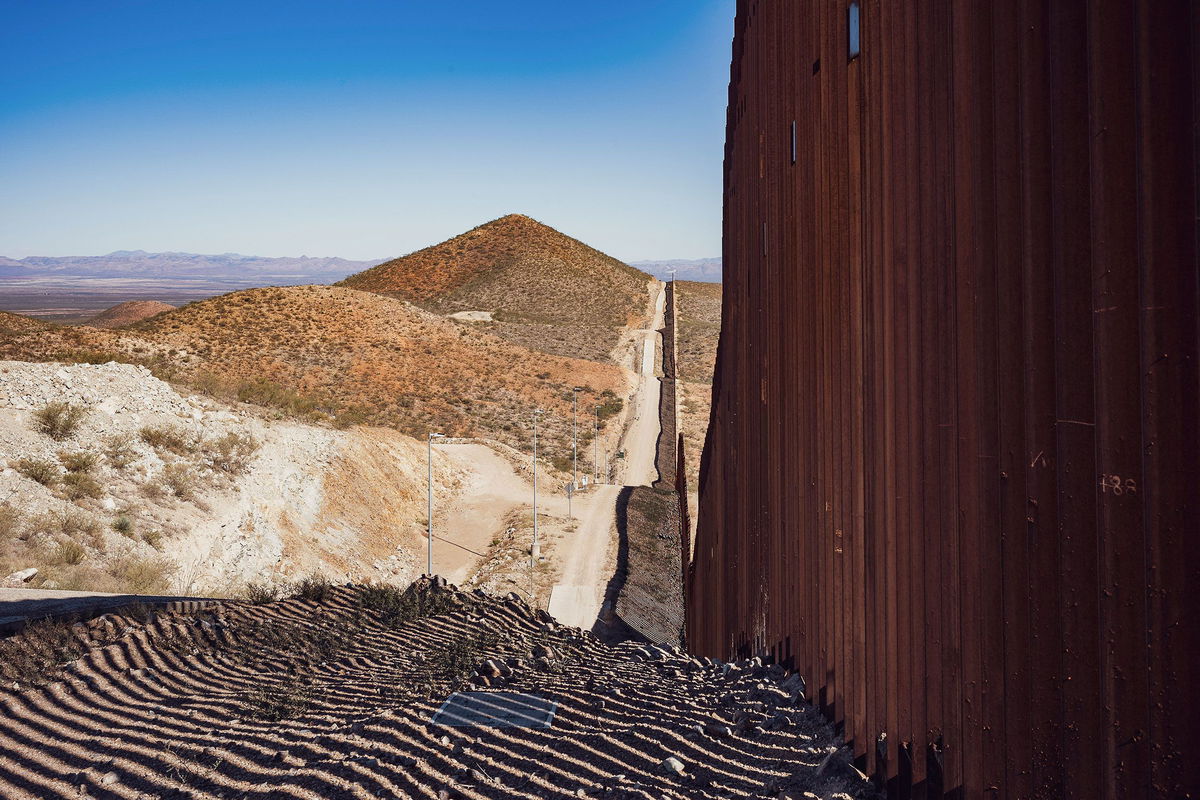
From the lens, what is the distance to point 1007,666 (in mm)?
2861

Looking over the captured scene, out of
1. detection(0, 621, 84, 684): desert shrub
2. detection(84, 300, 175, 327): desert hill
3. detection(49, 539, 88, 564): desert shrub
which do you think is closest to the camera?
detection(0, 621, 84, 684): desert shrub

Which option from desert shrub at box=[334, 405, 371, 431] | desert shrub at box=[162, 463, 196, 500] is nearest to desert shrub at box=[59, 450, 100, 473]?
desert shrub at box=[162, 463, 196, 500]

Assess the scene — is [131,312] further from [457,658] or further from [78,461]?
[457,658]

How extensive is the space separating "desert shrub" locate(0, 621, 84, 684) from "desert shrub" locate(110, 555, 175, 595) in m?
7.09

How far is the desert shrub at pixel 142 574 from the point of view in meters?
17.7

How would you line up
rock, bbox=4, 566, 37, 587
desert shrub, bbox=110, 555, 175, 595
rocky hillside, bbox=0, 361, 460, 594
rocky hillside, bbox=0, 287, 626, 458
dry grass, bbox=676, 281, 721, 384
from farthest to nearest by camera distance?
dry grass, bbox=676, 281, 721, 384 → rocky hillside, bbox=0, 287, 626, 458 → rocky hillside, bbox=0, 361, 460, 594 → desert shrub, bbox=110, 555, 175, 595 → rock, bbox=4, 566, 37, 587

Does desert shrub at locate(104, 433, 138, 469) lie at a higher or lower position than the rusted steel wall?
lower

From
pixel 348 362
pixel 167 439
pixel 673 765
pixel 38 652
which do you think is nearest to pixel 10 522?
Answer: pixel 167 439

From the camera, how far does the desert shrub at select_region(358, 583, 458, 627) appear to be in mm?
13766

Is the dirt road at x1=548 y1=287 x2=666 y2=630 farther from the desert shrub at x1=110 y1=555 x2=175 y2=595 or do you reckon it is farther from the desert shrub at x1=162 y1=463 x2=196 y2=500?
the desert shrub at x1=162 y1=463 x2=196 y2=500

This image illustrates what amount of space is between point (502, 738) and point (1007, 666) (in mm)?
4945

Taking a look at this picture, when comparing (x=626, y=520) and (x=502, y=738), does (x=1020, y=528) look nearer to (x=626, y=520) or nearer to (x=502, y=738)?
(x=502, y=738)

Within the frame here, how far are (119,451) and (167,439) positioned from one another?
6.74 ft

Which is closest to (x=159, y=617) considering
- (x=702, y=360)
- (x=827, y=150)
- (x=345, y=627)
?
Result: (x=345, y=627)
